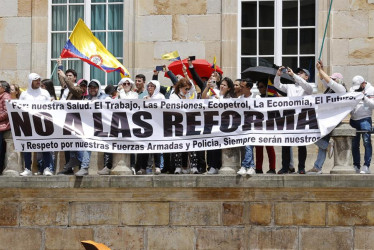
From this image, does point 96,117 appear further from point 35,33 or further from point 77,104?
point 35,33

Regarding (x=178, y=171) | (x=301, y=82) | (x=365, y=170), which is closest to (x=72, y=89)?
(x=178, y=171)

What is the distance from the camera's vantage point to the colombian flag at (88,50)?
2228 centimetres

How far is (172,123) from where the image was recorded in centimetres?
2016

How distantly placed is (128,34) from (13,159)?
5080 millimetres

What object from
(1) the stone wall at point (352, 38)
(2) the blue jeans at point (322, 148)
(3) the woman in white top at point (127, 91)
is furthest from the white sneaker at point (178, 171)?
(1) the stone wall at point (352, 38)

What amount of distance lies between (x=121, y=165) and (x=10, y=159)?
6.30 feet

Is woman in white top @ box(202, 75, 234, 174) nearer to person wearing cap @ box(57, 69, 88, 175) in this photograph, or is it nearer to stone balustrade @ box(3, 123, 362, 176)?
stone balustrade @ box(3, 123, 362, 176)

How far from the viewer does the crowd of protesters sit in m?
19.8

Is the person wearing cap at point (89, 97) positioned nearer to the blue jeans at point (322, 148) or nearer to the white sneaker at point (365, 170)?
the blue jeans at point (322, 148)

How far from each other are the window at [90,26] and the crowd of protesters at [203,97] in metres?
3.84

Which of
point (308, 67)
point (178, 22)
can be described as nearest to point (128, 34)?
point (178, 22)

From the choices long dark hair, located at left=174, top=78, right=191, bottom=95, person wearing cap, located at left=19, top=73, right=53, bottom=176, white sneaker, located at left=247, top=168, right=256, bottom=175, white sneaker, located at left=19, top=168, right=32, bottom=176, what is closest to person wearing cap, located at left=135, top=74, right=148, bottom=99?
long dark hair, located at left=174, top=78, right=191, bottom=95

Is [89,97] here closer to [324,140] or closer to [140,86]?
[140,86]

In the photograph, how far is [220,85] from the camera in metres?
20.2
